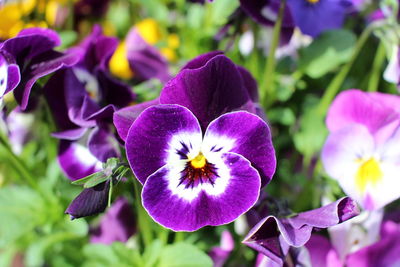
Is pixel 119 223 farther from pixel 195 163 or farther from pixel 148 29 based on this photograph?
pixel 148 29

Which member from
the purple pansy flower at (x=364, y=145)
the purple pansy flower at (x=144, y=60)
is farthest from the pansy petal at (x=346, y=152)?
the purple pansy flower at (x=144, y=60)

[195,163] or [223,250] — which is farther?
[223,250]

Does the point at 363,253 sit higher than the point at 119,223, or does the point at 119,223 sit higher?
the point at 363,253

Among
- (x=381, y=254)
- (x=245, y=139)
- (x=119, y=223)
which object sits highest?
(x=245, y=139)

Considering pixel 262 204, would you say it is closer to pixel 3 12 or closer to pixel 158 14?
pixel 158 14

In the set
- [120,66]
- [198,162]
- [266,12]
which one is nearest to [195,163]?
[198,162]

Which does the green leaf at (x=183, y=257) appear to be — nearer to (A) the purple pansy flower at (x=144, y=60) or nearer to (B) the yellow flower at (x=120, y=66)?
(A) the purple pansy flower at (x=144, y=60)

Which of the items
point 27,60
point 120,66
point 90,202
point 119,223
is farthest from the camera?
point 120,66

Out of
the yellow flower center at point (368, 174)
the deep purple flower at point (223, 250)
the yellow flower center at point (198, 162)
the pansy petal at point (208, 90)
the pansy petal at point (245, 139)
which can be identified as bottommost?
the deep purple flower at point (223, 250)
